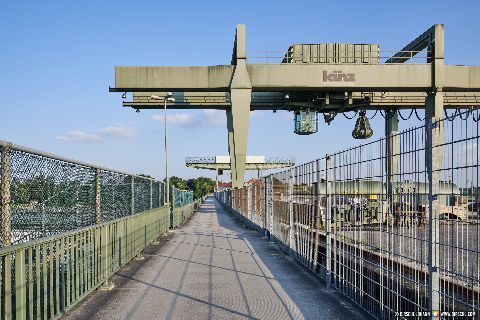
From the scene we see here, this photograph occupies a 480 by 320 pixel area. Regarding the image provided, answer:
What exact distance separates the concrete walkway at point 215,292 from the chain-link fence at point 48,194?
134cm

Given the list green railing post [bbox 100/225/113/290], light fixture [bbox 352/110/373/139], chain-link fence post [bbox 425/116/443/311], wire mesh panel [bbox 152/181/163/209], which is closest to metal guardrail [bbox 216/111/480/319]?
chain-link fence post [bbox 425/116/443/311]

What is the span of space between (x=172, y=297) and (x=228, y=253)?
6.10 meters

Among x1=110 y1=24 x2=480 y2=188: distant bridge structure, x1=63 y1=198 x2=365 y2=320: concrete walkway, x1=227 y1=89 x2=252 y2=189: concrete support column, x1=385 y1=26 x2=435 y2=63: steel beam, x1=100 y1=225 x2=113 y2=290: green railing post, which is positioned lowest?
x1=63 y1=198 x2=365 y2=320: concrete walkway

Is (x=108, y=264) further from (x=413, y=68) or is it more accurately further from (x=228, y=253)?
(x=413, y=68)

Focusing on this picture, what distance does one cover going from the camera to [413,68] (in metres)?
33.5

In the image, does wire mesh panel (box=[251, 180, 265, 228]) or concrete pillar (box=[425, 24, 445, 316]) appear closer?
concrete pillar (box=[425, 24, 445, 316])

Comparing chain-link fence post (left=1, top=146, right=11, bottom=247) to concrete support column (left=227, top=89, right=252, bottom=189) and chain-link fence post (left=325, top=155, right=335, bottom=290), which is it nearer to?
chain-link fence post (left=325, top=155, right=335, bottom=290)

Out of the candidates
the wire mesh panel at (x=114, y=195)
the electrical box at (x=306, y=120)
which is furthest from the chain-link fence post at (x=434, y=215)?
the electrical box at (x=306, y=120)

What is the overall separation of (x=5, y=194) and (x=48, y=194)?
1305mm

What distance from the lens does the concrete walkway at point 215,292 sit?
723 centimetres

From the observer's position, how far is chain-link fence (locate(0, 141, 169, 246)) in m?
5.20

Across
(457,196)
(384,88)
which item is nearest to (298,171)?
(457,196)

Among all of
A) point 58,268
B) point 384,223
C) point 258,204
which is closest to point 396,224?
point 384,223

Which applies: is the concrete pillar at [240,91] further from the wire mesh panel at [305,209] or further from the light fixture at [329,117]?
the wire mesh panel at [305,209]
